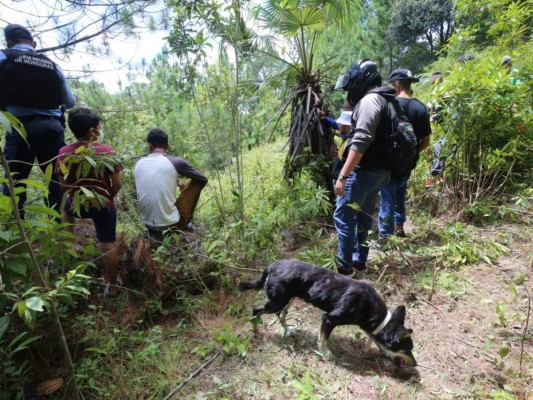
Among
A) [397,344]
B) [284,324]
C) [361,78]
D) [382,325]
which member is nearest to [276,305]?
[284,324]

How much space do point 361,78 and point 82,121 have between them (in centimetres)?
238

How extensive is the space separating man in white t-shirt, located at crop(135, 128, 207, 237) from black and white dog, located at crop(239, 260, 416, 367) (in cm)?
132

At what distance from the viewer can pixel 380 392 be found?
6.06 ft

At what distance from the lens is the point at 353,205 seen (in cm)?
251

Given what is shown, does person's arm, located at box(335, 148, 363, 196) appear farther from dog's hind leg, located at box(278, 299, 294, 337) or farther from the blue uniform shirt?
the blue uniform shirt

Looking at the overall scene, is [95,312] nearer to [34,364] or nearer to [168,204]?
[34,364]

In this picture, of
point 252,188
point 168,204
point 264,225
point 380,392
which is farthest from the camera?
point 252,188

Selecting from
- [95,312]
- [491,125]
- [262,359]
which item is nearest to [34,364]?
[95,312]

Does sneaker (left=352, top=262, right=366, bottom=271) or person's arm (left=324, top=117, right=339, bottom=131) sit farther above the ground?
person's arm (left=324, top=117, right=339, bottom=131)

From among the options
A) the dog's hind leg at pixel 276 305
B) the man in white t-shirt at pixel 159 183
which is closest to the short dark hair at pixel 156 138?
the man in white t-shirt at pixel 159 183

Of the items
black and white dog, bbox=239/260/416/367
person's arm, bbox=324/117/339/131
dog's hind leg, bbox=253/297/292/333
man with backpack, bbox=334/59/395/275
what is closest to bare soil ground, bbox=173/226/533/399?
black and white dog, bbox=239/260/416/367

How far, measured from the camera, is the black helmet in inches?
104

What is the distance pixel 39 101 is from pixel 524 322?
14.5 feet

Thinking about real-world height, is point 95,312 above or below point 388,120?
below
